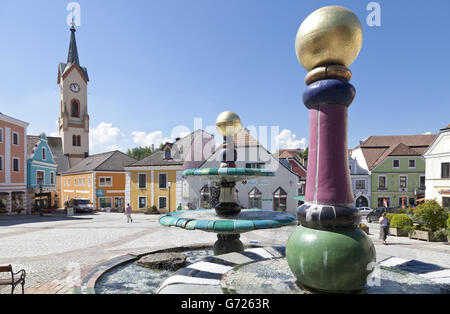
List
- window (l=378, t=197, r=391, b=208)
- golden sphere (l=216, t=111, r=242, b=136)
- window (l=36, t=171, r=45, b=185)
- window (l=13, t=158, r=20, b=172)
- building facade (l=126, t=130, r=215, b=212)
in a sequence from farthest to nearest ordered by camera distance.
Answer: window (l=378, t=197, r=391, b=208), window (l=36, t=171, r=45, b=185), building facade (l=126, t=130, r=215, b=212), window (l=13, t=158, r=20, b=172), golden sphere (l=216, t=111, r=242, b=136)

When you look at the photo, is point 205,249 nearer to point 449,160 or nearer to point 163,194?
point 163,194

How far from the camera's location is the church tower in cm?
5681

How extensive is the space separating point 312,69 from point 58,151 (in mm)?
64276

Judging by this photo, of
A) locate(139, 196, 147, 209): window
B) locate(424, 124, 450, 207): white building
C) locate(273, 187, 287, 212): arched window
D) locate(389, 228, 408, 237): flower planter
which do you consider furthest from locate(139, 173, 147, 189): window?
locate(424, 124, 450, 207): white building

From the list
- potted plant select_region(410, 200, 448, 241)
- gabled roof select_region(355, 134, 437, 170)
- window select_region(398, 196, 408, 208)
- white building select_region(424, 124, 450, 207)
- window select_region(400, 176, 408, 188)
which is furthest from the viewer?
gabled roof select_region(355, 134, 437, 170)

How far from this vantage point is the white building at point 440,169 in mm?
25913

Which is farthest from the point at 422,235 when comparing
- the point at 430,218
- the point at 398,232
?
the point at 398,232

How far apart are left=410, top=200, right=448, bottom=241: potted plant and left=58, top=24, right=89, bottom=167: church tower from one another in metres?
58.8

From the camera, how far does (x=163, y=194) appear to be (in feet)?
105

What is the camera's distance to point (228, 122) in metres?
8.07

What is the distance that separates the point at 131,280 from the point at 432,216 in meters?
15.8

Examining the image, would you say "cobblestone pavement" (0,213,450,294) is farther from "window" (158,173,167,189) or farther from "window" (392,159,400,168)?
"window" (392,159,400,168)

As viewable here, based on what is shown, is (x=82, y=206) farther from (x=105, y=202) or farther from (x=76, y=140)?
(x=76, y=140)
